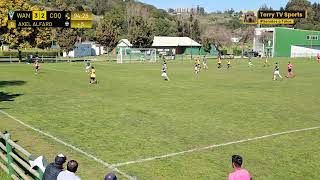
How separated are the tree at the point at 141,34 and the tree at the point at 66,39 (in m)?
15.3

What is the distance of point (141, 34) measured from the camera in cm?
10431

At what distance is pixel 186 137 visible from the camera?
1578 centimetres

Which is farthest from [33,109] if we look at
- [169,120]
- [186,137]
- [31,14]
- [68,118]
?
[31,14]

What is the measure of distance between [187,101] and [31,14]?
4642cm

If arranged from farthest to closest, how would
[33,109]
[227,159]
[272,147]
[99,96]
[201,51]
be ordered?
[201,51]
[99,96]
[33,109]
[272,147]
[227,159]

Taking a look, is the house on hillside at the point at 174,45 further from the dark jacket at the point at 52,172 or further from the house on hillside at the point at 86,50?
the dark jacket at the point at 52,172

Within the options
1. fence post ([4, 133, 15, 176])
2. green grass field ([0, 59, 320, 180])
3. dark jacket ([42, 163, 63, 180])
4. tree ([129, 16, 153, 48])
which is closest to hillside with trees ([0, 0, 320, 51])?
tree ([129, 16, 153, 48])

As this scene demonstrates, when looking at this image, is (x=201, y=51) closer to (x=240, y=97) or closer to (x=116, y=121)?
(x=240, y=97)

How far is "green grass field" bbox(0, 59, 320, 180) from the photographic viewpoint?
488 inches
